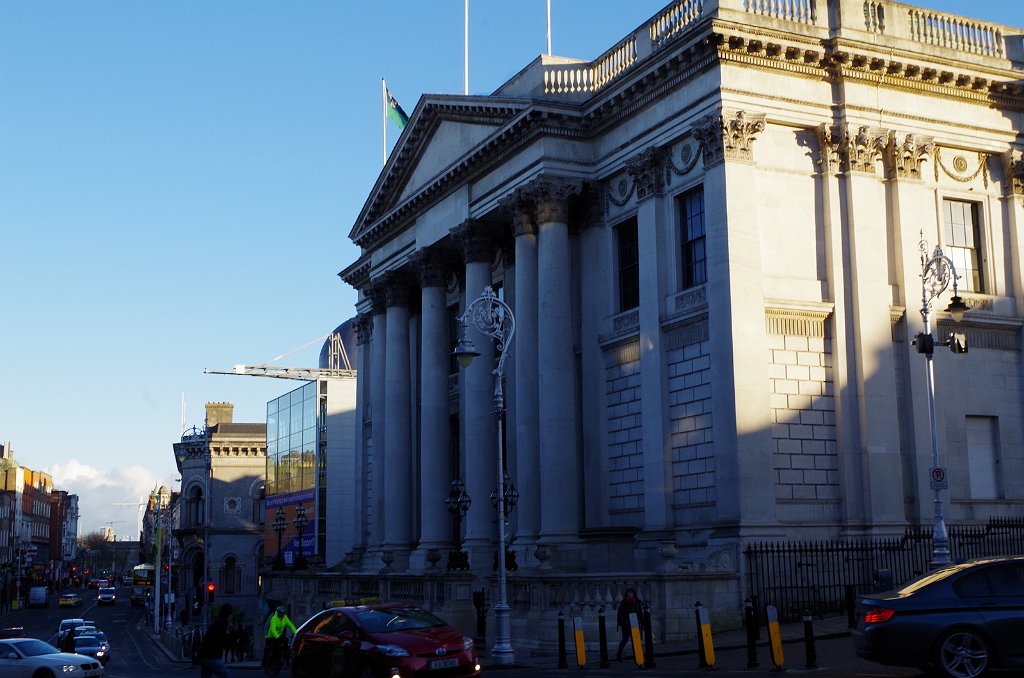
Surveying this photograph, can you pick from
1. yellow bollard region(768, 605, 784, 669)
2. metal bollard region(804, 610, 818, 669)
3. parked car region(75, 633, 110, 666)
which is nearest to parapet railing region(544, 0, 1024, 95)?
yellow bollard region(768, 605, 784, 669)

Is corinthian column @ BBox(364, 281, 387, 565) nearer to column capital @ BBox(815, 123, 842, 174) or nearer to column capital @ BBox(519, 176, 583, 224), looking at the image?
column capital @ BBox(519, 176, 583, 224)

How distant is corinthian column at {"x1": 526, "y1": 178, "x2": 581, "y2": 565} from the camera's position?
39.5 m

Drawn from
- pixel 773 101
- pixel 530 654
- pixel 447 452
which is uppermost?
pixel 773 101

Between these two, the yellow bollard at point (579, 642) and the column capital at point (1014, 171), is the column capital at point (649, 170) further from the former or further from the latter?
the yellow bollard at point (579, 642)

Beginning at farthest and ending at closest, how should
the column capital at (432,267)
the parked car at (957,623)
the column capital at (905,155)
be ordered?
the column capital at (432,267)
the column capital at (905,155)
the parked car at (957,623)

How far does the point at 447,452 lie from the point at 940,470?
23921 millimetres

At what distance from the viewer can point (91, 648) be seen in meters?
53.5

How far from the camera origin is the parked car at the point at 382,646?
19594 mm

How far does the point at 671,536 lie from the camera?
35.9 m

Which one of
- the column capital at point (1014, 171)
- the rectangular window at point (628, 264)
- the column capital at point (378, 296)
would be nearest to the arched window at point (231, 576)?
the column capital at point (378, 296)

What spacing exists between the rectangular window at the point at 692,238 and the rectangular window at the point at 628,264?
7.65 ft

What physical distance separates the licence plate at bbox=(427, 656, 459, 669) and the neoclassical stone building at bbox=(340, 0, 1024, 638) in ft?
33.6

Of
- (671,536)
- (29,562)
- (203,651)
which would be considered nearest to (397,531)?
(671,536)

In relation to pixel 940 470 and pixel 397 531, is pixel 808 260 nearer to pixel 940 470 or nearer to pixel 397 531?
pixel 940 470
